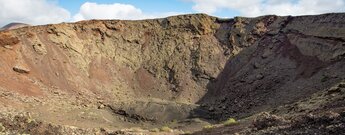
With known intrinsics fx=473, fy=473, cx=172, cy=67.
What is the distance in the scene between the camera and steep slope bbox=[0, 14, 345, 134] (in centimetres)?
3981

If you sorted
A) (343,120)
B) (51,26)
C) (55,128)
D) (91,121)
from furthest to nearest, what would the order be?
(51,26), (91,121), (55,128), (343,120)

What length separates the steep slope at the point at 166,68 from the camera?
39.8m

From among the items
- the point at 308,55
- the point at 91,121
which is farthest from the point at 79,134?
the point at 308,55

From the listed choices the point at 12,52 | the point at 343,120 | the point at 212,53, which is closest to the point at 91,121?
the point at 12,52

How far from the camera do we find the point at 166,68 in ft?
171

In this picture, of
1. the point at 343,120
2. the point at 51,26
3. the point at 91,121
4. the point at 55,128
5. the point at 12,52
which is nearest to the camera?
the point at 343,120

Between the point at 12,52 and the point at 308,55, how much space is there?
27.6m

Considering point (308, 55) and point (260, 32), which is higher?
point (260, 32)

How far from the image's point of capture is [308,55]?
141ft

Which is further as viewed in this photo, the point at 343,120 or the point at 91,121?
the point at 91,121

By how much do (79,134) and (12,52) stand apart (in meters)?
22.0

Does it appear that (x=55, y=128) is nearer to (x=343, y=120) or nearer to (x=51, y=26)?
(x=343, y=120)

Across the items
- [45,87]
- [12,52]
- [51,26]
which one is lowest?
[45,87]

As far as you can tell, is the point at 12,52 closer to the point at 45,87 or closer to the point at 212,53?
the point at 45,87
